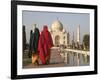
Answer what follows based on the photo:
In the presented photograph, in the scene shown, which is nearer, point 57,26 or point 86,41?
point 57,26

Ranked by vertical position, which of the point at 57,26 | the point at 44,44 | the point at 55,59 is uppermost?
the point at 57,26

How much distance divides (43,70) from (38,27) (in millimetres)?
416

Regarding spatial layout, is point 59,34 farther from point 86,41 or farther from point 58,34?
point 86,41

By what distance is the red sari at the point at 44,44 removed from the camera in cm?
204

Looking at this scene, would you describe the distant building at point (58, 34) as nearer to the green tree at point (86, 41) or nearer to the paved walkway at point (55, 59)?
the paved walkway at point (55, 59)

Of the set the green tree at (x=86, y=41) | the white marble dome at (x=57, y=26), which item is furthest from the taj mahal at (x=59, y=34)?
the green tree at (x=86, y=41)

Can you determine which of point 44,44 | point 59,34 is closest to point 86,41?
point 59,34

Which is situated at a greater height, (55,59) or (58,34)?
(58,34)

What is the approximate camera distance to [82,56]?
7.18 ft

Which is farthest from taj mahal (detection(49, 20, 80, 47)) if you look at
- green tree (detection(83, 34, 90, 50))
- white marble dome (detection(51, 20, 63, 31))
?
green tree (detection(83, 34, 90, 50))

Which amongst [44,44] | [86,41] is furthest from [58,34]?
[86,41]

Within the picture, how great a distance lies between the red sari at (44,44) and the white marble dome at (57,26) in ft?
0.23

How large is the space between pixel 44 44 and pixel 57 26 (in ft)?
0.72

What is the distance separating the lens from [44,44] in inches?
80.9
